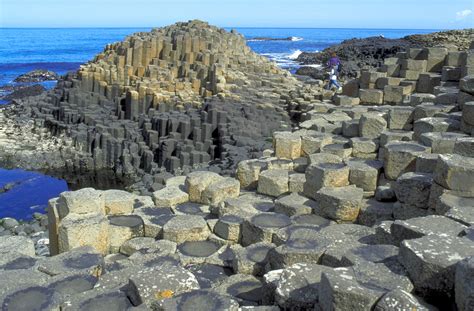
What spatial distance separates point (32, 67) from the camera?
202 ft

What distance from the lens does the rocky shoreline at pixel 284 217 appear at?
15.4 ft

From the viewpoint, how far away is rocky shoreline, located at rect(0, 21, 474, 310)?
185 inches

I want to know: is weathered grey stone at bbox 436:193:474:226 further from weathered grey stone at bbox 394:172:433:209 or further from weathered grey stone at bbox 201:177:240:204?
weathered grey stone at bbox 201:177:240:204

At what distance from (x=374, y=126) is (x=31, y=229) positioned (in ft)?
28.5

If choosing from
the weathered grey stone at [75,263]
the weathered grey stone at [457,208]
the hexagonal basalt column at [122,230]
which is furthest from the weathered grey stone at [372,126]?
the weathered grey stone at [75,263]

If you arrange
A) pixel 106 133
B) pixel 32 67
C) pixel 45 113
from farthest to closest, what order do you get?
pixel 32 67 → pixel 45 113 → pixel 106 133

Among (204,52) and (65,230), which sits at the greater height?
(204,52)

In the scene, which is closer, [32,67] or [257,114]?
[257,114]

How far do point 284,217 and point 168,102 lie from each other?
13.9m

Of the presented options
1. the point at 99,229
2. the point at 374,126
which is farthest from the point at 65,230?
the point at 374,126

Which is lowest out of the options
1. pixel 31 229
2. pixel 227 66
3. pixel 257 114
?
pixel 31 229

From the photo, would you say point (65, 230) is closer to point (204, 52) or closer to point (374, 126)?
point (374, 126)

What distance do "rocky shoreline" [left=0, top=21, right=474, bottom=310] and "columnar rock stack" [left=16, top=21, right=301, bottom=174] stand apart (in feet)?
0.49

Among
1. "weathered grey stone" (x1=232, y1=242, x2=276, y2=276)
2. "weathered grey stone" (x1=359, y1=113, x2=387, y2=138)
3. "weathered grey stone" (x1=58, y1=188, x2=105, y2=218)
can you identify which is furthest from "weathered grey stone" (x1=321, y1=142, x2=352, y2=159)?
"weathered grey stone" (x1=58, y1=188, x2=105, y2=218)
